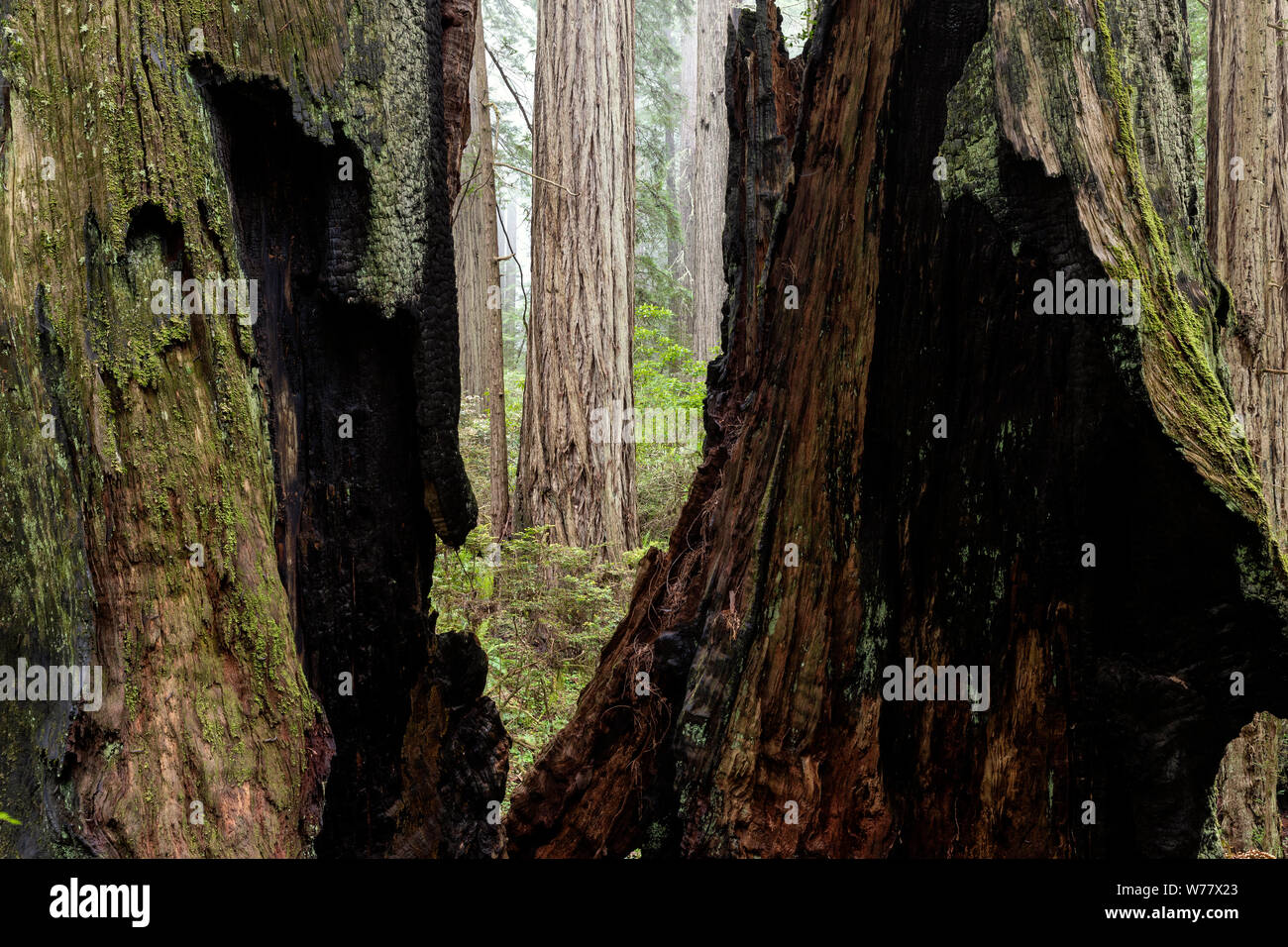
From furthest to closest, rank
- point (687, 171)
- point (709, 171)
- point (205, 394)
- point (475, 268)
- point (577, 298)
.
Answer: point (687, 171)
point (709, 171)
point (475, 268)
point (577, 298)
point (205, 394)

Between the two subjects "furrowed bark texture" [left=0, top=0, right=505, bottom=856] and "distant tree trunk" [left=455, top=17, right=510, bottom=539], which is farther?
"distant tree trunk" [left=455, top=17, right=510, bottom=539]

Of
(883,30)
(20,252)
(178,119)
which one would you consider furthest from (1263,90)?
(20,252)

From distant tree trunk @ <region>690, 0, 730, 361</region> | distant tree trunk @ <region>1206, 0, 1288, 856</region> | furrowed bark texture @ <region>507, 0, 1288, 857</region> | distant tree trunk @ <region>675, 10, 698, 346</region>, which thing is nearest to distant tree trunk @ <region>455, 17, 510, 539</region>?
furrowed bark texture @ <region>507, 0, 1288, 857</region>

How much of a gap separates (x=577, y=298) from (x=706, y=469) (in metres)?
5.30

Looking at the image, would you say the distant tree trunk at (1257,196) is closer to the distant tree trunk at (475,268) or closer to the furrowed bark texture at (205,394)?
the furrowed bark texture at (205,394)

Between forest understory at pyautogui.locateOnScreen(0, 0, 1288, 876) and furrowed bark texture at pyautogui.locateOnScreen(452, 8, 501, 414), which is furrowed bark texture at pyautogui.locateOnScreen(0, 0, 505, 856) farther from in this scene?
furrowed bark texture at pyautogui.locateOnScreen(452, 8, 501, 414)

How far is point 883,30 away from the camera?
2922 mm

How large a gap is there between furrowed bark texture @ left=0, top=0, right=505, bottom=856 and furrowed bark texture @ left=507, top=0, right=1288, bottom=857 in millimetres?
1304

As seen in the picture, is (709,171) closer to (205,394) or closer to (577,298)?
(577,298)

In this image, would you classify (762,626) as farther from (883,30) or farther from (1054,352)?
(883,30)

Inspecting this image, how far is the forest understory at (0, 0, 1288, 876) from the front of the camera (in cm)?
223

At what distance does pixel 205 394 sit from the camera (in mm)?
2367

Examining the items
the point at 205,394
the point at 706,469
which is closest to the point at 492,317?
the point at 706,469

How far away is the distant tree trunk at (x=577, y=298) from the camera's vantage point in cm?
853
